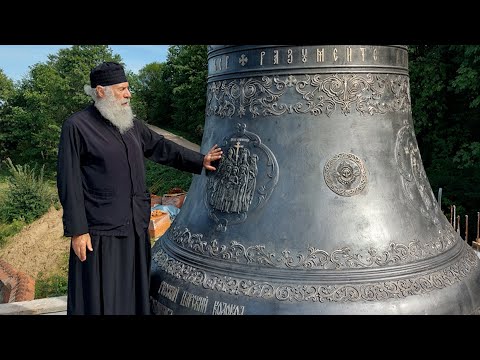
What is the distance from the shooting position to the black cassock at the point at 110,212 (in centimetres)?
228

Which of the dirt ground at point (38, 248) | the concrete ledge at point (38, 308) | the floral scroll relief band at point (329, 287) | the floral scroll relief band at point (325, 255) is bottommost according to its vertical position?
the dirt ground at point (38, 248)

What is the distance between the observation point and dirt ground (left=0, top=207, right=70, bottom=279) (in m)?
10.1

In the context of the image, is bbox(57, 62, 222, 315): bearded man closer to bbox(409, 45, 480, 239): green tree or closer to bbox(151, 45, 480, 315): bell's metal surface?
bbox(151, 45, 480, 315): bell's metal surface

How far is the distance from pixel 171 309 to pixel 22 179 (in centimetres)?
1547

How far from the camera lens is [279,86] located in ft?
6.92

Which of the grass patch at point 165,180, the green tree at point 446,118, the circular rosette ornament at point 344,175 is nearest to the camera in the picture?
the circular rosette ornament at point 344,175

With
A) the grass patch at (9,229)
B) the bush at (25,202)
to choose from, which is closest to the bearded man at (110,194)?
the grass patch at (9,229)

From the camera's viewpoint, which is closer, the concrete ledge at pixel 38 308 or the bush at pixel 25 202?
the concrete ledge at pixel 38 308

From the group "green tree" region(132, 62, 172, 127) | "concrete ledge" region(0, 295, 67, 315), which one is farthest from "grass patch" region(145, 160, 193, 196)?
"concrete ledge" region(0, 295, 67, 315)

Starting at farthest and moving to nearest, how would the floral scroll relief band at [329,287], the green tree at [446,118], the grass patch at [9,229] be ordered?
the grass patch at [9,229] < the green tree at [446,118] < the floral scroll relief band at [329,287]

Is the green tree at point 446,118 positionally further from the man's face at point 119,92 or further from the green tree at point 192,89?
the green tree at point 192,89

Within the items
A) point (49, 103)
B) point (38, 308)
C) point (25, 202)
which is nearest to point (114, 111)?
point (38, 308)
